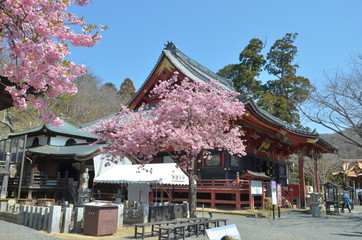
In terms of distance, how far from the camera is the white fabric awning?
15.7 m

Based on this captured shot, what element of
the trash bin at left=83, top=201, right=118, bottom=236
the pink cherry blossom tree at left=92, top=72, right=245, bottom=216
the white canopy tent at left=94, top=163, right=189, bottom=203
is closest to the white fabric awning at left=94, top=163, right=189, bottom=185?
the white canopy tent at left=94, top=163, right=189, bottom=203

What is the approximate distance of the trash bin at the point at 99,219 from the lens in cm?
988

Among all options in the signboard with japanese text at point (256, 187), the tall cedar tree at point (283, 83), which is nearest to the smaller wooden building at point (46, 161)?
the signboard with japanese text at point (256, 187)

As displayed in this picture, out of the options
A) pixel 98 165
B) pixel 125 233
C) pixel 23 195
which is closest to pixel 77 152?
pixel 98 165

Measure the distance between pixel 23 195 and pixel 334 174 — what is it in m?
42.5

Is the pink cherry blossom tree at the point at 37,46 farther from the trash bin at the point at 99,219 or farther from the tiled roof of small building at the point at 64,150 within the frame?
the tiled roof of small building at the point at 64,150

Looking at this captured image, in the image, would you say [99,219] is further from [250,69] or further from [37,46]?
[250,69]

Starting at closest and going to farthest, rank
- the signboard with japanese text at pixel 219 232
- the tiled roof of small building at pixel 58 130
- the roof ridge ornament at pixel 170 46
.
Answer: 1. the signboard with japanese text at pixel 219 232
2. the tiled roof of small building at pixel 58 130
3. the roof ridge ornament at pixel 170 46

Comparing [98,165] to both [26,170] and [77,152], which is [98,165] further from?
[26,170]

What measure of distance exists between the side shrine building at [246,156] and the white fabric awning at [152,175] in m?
1.69

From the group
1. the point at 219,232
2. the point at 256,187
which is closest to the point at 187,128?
the point at 219,232

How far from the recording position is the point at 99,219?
988 centimetres

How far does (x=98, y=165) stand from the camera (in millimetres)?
21438

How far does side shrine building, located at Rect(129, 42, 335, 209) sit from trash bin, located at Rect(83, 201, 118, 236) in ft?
23.7
